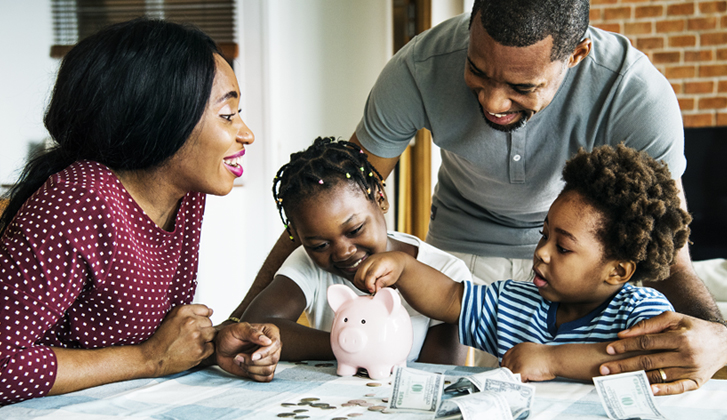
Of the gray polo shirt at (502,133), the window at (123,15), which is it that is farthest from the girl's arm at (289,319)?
the window at (123,15)

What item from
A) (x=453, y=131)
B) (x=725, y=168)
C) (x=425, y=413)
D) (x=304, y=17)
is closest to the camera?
(x=425, y=413)

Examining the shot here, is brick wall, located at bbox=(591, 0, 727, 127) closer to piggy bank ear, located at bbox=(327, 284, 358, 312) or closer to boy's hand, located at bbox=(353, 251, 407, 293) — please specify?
boy's hand, located at bbox=(353, 251, 407, 293)

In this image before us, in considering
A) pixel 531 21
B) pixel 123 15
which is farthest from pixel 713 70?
pixel 123 15

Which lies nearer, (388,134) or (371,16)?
(388,134)

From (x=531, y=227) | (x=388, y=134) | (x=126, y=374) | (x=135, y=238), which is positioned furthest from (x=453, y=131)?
(x=126, y=374)

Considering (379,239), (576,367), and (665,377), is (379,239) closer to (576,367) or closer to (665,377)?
(576,367)

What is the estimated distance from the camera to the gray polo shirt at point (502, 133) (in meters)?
1.31

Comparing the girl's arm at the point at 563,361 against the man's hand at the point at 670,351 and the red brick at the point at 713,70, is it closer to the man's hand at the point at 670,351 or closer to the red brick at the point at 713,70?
the man's hand at the point at 670,351

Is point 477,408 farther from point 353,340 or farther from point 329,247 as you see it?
point 329,247

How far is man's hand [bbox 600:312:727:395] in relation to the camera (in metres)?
0.94

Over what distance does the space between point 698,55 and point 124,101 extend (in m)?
3.68

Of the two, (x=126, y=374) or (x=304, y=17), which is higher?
(x=304, y=17)

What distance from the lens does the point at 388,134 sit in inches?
62.7

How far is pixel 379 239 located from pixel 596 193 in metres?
0.43
